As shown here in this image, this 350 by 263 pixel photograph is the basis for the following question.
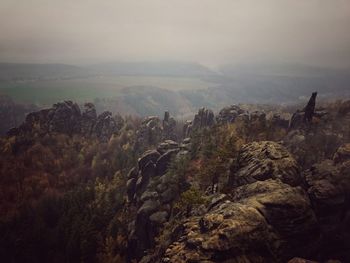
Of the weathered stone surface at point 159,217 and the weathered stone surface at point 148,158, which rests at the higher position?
the weathered stone surface at point 148,158

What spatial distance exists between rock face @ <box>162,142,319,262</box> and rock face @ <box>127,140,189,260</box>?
142 feet

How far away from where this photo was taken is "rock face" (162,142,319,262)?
1655 inches

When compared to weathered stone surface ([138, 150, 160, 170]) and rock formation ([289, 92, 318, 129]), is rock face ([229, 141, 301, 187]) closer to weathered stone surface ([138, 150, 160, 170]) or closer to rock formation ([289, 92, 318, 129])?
weathered stone surface ([138, 150, 160, 170])

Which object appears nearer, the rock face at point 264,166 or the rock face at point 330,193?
the rock face at point 264,166

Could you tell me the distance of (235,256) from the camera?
135 ft

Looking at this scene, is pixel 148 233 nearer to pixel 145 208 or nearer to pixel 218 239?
pixel 145 208

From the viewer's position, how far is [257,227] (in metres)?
43.9

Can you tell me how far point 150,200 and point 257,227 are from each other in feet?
215

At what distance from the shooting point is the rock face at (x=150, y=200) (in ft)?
317

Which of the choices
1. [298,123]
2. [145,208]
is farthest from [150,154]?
[298,123]

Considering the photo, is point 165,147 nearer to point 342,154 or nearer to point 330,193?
point 342,154

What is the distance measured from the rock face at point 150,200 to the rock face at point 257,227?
43.2 metres

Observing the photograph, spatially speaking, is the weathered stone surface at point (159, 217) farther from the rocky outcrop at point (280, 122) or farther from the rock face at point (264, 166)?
the rocky outcrop at point (280, 122)

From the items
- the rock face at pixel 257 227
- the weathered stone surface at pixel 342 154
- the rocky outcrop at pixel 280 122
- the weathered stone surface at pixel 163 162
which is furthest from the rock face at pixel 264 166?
the rocky outcrop at pixel 280 122
